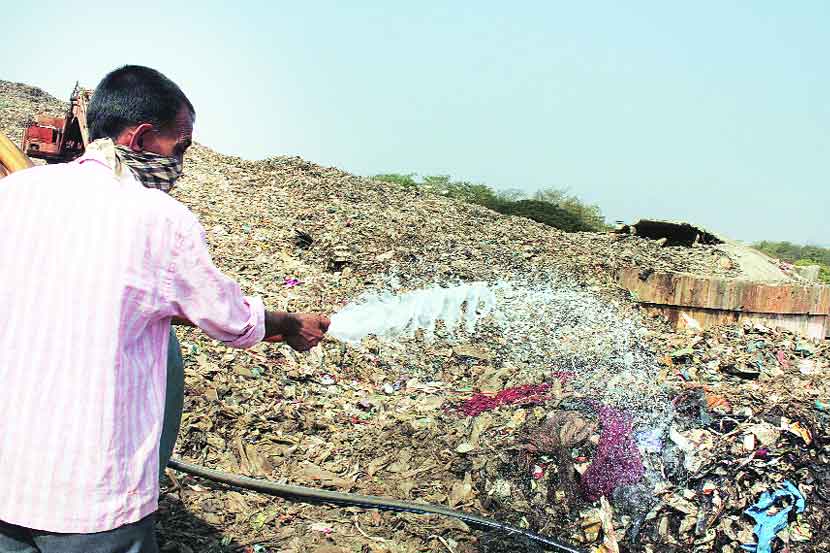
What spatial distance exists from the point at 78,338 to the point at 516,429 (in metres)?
2.82

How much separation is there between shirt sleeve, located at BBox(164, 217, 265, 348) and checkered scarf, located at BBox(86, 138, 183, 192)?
0.24 metres

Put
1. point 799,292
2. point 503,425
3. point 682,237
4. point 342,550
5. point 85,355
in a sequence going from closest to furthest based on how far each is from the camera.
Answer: point 85,355
point 342,550
point 503,425
point 799,292
point 682,237

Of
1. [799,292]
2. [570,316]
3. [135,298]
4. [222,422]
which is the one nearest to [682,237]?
[799,292]

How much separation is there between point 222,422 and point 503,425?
1.58 m

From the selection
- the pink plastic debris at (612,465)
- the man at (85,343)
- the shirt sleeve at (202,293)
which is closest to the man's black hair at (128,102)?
the man at (85,343)

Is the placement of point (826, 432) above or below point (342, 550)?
above

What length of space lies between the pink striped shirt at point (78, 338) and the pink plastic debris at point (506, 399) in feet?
9.84

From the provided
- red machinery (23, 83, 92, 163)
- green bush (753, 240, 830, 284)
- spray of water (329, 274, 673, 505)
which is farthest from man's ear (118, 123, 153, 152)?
green bush (753, 240, 830, 284)

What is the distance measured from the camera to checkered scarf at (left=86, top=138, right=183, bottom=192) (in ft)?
5.32

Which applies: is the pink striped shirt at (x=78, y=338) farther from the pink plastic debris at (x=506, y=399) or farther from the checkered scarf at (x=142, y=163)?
the pink plastic debris at (x=506, y=399)

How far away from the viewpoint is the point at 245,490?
136 inches

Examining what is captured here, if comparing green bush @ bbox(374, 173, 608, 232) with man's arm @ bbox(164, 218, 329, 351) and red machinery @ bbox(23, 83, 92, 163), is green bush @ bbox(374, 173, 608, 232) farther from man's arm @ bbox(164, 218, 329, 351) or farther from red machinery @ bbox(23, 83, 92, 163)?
man's arm @ bbox(164, 218, 329, 351)

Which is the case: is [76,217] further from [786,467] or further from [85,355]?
[786,467]

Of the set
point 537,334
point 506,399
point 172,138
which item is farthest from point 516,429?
point 172,138
